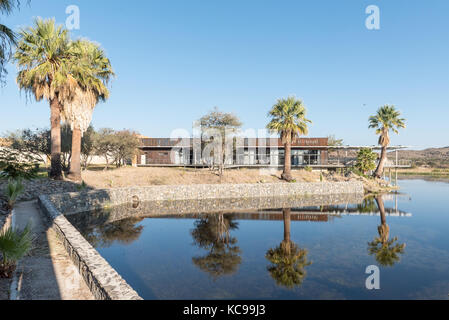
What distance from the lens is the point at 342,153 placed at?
88375 millimetres

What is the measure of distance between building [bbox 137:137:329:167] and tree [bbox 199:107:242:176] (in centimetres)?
737

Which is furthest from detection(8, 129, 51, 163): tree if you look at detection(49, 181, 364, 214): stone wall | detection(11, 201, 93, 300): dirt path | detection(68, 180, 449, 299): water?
detection(11, 201, 93, 300): dirt path

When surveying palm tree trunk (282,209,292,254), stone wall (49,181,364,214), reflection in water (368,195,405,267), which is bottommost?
reflection in water (368,195,405,267)

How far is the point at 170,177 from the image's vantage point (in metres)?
29.4

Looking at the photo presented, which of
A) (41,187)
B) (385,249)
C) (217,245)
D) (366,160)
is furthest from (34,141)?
(366,160)

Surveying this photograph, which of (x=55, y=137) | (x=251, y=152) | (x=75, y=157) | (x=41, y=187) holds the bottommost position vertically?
(x=41, y=187)

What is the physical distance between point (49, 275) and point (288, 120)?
28.5 m

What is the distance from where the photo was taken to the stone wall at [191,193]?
1755 cm

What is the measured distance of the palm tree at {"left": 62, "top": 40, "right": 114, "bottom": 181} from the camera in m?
19.7

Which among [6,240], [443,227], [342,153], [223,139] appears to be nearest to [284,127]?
[223,139]

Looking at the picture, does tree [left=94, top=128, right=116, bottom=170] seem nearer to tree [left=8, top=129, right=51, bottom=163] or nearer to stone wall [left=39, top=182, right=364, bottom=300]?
tree [left=8, top=129, right=51, bottom=163]

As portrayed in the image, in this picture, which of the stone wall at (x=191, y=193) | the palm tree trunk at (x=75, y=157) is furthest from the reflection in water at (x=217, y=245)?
the palm tree trunk at (x=75, y=157)

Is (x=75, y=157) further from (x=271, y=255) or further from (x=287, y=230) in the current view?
(x=271, y=255)
